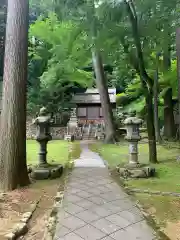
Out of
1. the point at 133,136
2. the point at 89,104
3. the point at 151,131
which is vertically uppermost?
the point at 89,104

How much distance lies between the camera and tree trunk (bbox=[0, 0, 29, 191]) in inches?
236

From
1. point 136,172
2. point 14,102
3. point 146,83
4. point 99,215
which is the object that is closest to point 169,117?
point 146,83

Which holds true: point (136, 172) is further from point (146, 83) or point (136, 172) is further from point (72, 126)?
point (72, 126)

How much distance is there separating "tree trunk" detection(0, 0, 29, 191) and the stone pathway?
124cm

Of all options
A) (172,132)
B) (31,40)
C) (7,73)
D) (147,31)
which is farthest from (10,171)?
(31,40)

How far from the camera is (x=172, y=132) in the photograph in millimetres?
16750

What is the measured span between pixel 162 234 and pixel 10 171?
138 inches

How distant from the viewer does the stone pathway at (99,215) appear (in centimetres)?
353

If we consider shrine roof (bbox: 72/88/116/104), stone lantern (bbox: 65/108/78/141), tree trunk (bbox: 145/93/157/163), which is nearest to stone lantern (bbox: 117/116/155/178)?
tree trunk (bbox: 145/93/157/163)

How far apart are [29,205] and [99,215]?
144 centimetres

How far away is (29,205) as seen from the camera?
4.97 metres

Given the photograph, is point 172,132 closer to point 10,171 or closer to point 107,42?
point 107,42

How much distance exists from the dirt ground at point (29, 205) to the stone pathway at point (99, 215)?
0.30m

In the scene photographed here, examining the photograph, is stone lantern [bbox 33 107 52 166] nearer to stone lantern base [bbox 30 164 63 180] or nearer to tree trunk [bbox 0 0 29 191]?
stone lantern base [bbox 30 164 63 180]
